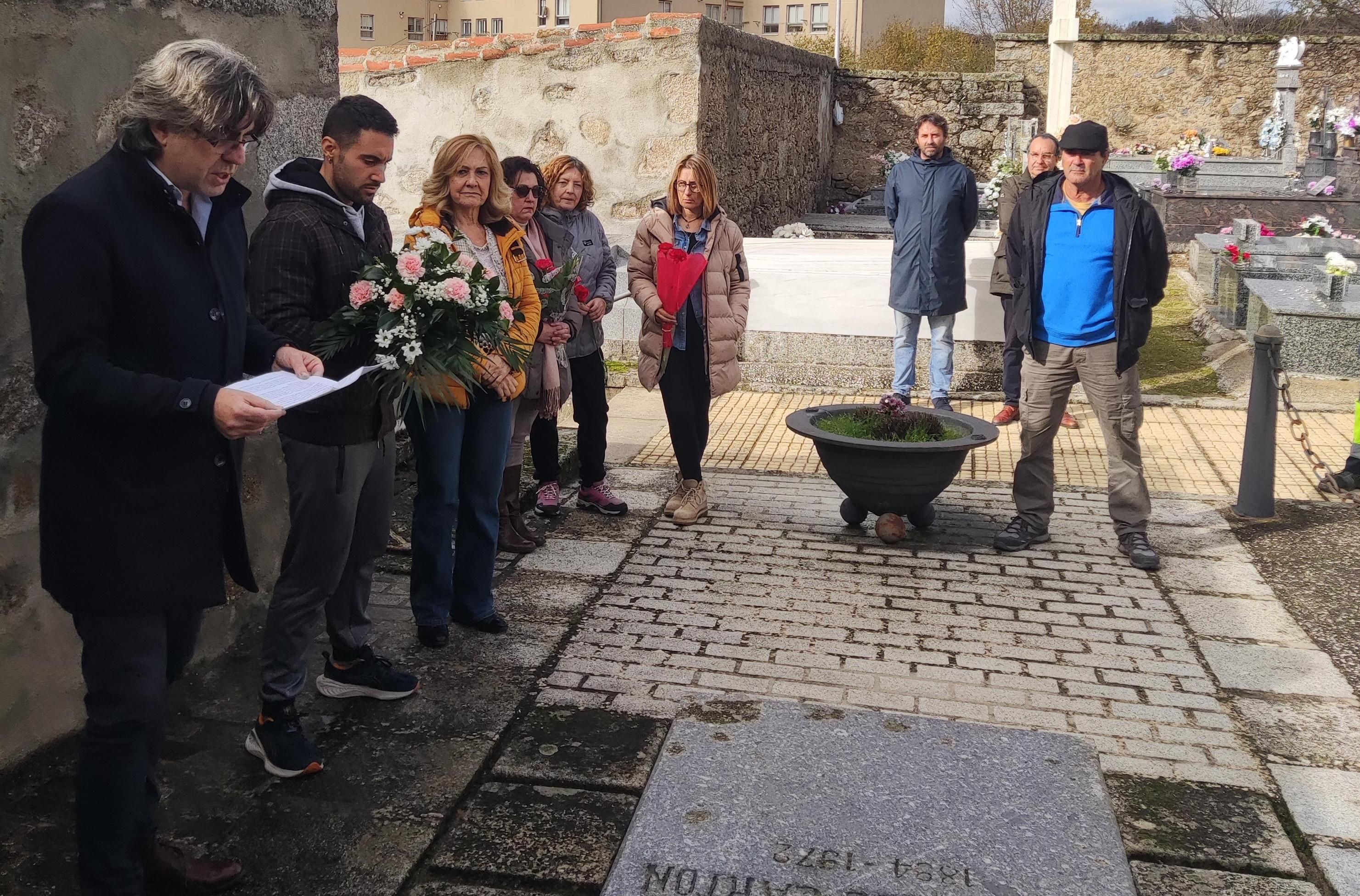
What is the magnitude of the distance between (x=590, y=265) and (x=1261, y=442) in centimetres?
347

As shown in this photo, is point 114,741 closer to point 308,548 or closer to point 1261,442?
point 308,548

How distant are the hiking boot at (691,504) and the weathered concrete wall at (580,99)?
13.8 feet

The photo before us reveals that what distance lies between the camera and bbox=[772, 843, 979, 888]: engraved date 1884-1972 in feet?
8.17

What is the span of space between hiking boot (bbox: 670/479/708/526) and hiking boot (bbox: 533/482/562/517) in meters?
0.58

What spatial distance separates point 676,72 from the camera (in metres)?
9.80

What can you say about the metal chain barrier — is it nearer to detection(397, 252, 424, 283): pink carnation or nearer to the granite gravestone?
the granite gravestone

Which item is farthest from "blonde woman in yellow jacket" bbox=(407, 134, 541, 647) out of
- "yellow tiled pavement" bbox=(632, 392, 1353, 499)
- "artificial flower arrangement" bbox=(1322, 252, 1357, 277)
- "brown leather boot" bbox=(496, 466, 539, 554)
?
"artificial flower arrangement" bbox=(1322, 252, 1357, 277)

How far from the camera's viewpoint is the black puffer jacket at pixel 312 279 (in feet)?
11.0

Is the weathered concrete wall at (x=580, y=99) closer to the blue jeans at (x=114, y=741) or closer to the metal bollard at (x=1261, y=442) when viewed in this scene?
the metal bollard at (x=1261, y=442)

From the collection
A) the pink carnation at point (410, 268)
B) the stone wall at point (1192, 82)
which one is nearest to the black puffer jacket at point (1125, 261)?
the pink carnation at point (410, 268)

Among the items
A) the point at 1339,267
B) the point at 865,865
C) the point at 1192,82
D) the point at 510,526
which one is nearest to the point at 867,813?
the point at 865,865

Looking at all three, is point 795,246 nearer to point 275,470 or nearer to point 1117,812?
point 275,470

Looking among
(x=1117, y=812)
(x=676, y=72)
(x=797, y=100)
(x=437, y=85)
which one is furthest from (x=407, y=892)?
(x=797, y=100)

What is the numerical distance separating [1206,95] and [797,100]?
12.2m
